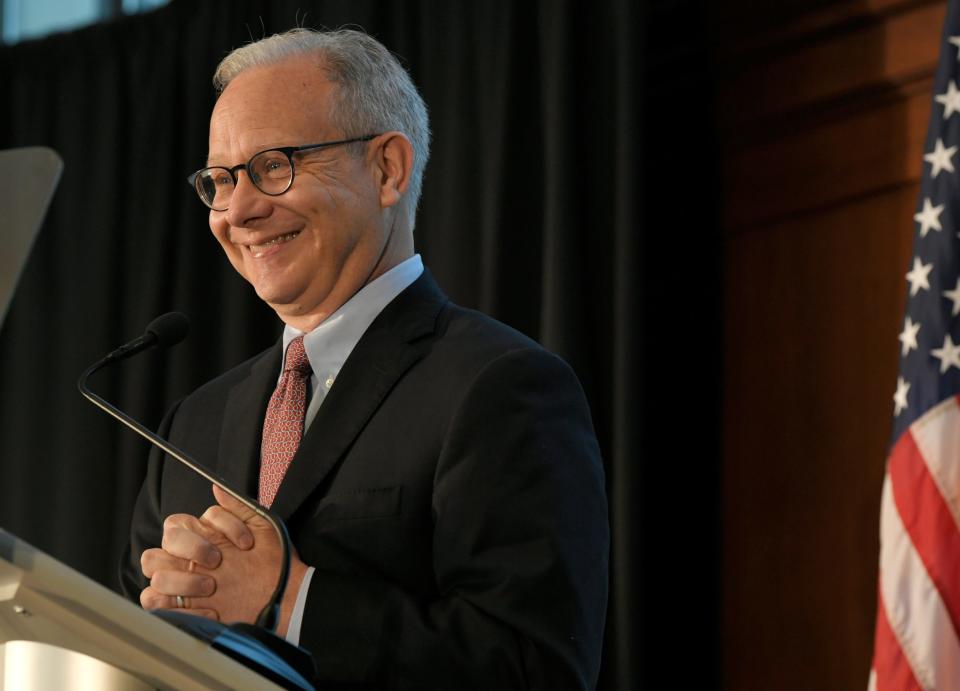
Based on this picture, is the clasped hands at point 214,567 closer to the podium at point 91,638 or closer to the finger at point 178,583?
the finger at point 178,583

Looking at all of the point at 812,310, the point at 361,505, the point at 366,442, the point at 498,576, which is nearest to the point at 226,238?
the point at 366,442

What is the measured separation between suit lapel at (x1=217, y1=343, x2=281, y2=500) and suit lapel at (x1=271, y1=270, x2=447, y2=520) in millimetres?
160

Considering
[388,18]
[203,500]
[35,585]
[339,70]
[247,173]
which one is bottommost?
[203,500]

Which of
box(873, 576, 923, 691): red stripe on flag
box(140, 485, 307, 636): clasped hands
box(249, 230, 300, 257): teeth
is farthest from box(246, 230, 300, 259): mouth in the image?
box(873, 576, 923, 691): red stripe on flag

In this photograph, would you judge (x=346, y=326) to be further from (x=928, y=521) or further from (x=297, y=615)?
(x=928, y=521)

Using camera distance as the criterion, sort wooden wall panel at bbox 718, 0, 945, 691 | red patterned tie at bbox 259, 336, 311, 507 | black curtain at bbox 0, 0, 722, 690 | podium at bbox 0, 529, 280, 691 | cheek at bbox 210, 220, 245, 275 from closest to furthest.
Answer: podium at bbox 0, 529, 280, 691 < red patterned tie at bbox 259, 336, 311, 507 < cheek at bbox 210, 220, 245, 275 < wooden wall panel at bbox 718, 0, 945, 691 < black curtain at bbox 0, 0, 722, 690

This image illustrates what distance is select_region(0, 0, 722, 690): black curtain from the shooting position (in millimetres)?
3133

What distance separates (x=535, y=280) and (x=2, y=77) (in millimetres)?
2325

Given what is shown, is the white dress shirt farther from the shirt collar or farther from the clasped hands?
the clasped hands

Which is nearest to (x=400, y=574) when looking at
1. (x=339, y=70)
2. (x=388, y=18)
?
(x=339, y=70)

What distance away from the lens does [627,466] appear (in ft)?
9.92

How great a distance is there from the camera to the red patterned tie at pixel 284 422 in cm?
204

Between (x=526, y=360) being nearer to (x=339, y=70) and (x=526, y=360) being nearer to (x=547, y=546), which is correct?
(x=547, y=546)

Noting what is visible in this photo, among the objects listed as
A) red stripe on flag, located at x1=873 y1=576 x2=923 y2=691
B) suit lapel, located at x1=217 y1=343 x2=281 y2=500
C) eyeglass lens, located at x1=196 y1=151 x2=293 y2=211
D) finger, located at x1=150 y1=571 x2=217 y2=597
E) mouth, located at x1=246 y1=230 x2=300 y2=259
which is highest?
eyeglass lens, located at x1=196 y1=151 x2=293 y2=211
